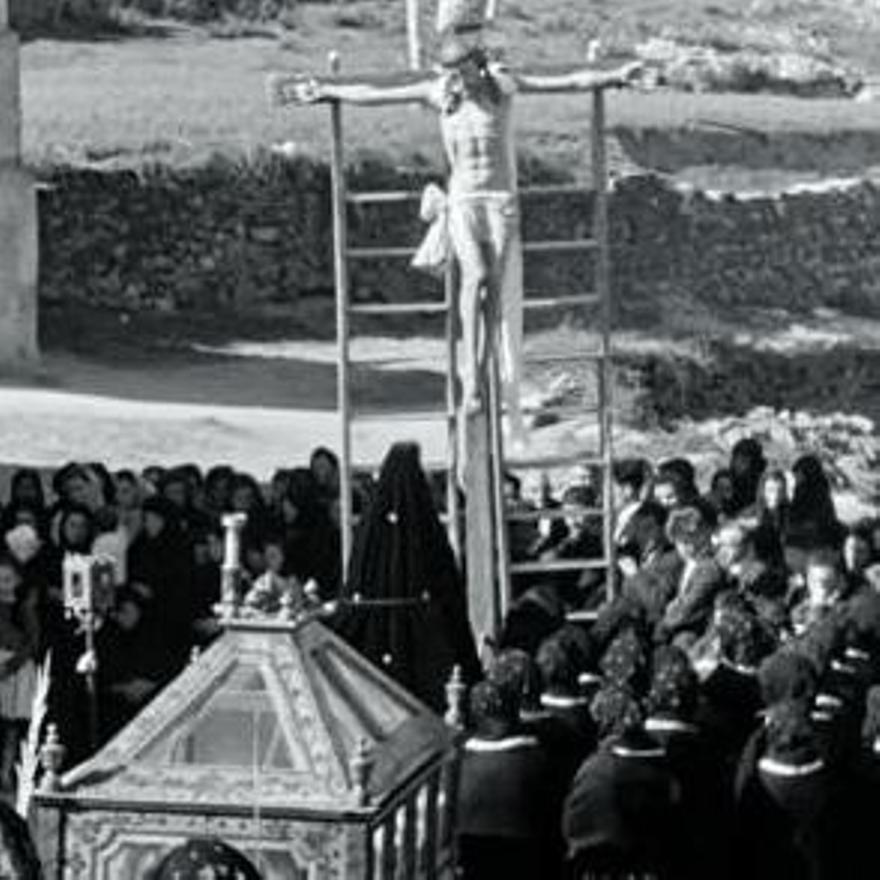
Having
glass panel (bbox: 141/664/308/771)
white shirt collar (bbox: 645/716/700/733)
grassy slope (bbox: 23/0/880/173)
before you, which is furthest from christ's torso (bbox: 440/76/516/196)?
grassy slope (bbox: 23/0/880/173)

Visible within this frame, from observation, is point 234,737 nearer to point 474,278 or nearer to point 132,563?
point 132,563

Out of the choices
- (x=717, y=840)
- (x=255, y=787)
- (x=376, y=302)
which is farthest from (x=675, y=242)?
(x=255, y=787)

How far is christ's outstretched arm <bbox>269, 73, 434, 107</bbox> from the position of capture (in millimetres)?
17328

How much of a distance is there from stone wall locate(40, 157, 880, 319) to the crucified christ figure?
13144mm

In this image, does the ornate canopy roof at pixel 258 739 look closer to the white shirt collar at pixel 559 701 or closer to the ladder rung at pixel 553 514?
the white shirt collar at pixel 559 701

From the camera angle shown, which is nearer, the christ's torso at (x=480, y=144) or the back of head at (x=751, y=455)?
the christ's torso at (x=480, y=144)

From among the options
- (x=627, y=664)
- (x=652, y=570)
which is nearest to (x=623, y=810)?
(x=627, y=664)

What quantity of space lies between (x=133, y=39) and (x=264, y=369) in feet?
32.5

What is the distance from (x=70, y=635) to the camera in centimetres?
1612

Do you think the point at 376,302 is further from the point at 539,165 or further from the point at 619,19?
the point at 619,19

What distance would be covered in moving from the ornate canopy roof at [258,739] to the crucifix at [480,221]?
261 inches

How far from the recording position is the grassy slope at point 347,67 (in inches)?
1282

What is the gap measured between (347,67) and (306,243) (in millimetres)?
5421

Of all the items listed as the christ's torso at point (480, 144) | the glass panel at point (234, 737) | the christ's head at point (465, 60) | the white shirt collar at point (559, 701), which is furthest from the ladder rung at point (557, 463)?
the glass panel at point (234, 737)
